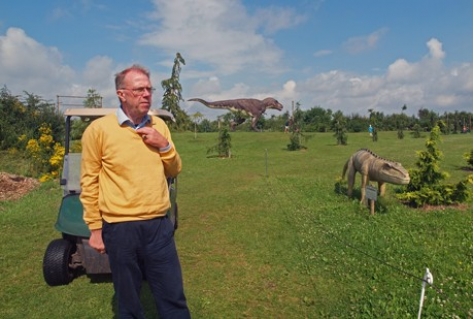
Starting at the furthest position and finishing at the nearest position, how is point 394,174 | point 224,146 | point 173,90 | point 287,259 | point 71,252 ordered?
point 173,90, point 224,146, point 394,174, point 287,259, point 71,252

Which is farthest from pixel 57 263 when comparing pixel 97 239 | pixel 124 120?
pixel 124 120

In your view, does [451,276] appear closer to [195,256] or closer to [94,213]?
[195,256]

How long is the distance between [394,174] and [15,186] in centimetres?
980

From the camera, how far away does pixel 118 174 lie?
8.02 ft

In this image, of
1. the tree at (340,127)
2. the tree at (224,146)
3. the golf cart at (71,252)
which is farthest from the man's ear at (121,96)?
the tree at (340,127)

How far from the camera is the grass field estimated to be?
3898 millimetres

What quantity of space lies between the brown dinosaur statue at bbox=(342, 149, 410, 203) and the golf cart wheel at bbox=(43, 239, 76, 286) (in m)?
5.69

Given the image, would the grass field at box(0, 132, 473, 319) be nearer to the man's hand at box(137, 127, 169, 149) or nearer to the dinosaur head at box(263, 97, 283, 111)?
the man's hand at box(137, 127, 169, 149)

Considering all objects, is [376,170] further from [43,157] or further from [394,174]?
[43,157]

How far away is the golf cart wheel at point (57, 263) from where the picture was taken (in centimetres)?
440

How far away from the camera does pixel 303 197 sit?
30.1 ft

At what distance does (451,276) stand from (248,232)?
307cm

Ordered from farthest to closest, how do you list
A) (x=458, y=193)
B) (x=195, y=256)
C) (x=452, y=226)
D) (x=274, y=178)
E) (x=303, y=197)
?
(x=274, y=178) < (x=303, y=197) < (x=458, y=193) < (x=452, y=226) < (x=195, y=256)

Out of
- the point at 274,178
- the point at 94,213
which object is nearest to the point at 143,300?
the point at 94,213
